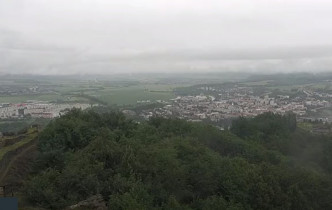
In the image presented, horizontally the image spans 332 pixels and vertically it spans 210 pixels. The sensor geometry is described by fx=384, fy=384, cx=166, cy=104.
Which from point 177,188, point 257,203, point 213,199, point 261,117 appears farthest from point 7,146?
point 261,117

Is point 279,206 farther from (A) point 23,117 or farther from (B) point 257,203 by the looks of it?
(A) point 23,117

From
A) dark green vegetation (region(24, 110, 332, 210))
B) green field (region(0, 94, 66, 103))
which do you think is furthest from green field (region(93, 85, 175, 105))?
dark green vegetation (region(24, 110, 332, 210))

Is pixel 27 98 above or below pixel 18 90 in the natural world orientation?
below

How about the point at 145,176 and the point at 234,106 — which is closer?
the point at 145,176

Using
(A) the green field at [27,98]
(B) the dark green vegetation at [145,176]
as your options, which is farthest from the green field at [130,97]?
(B) the dark green vegetation at [145,176]

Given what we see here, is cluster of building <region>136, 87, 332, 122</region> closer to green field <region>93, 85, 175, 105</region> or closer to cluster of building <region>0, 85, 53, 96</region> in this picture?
green field <region>93, 85, 175, 105</region>

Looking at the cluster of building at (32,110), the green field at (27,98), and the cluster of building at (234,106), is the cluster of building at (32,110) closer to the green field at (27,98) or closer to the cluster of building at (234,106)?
the green field at (27,98)

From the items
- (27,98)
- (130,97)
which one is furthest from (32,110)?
(130,97)

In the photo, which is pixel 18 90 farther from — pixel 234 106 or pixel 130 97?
pixel 234 106
